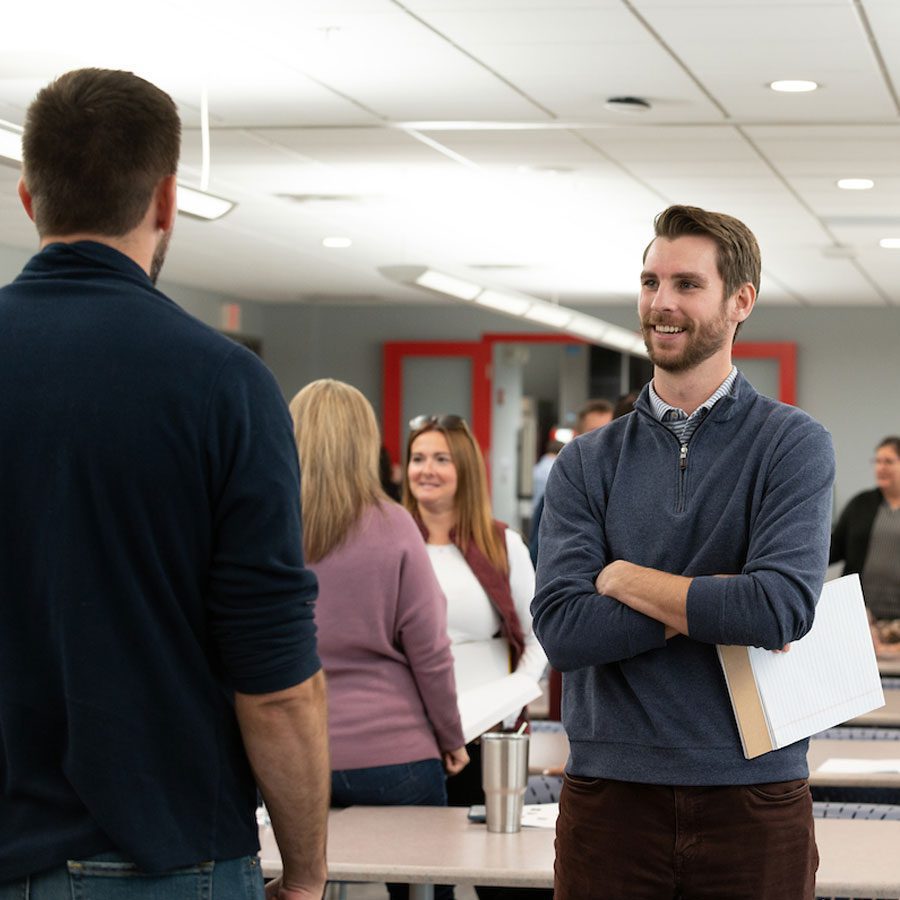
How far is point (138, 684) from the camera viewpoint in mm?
1462

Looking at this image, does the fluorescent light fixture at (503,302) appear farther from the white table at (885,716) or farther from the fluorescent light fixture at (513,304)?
the white table at (885,716)

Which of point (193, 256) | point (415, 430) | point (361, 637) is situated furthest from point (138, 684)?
point (193, 256)

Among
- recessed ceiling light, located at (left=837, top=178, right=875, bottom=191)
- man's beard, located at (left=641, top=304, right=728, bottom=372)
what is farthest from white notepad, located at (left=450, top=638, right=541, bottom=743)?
recessed ceiling light, located at (left=837, top=178, right=875, bottom=191)

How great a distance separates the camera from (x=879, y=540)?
7.04 m

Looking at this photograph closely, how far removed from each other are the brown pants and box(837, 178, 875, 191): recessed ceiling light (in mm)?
5937

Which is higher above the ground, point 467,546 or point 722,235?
point 722,235

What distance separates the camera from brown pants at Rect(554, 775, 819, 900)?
78.4 inches

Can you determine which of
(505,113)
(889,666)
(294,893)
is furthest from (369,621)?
(505,113)

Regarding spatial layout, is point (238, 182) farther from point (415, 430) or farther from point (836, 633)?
point (836, 633)

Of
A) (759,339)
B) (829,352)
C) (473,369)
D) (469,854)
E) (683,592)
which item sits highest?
(759,339)

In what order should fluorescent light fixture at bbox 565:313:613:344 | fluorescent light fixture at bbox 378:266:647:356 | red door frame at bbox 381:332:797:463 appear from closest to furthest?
1. fluorescent light fixture at bbox 378:266:647:356
2. fluorescent light fixture at bbox 565:313:613:344
3. red door frame at bbox 381:332:797:463

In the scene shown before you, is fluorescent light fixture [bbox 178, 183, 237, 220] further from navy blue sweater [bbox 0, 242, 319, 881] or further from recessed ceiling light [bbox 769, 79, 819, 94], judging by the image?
navy blue sweater [bbox 0, 242, 319, 881]

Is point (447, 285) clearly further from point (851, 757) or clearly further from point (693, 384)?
point (693, 384)

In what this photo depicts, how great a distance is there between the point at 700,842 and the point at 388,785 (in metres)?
1.35
